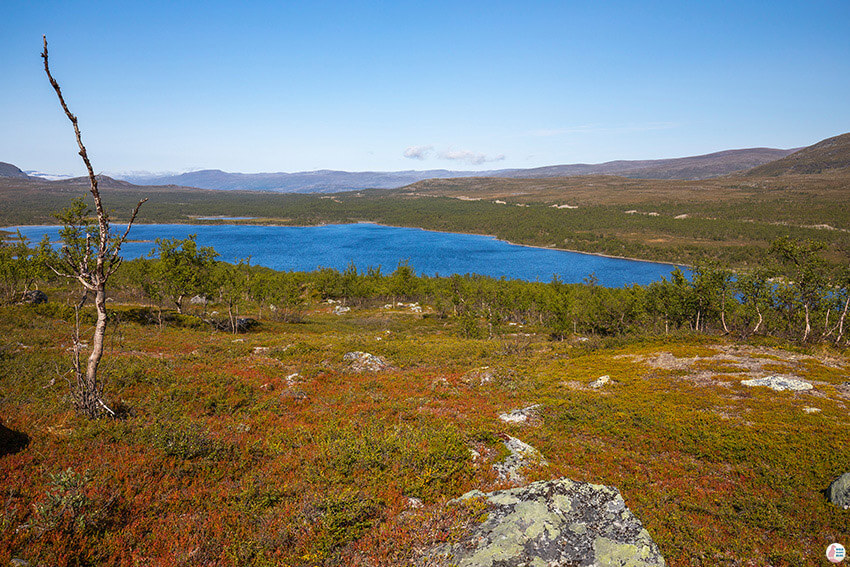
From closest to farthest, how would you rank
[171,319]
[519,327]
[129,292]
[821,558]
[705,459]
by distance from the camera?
[821,558] < [705,459] < [171,319] < [519,327] < [129,292]

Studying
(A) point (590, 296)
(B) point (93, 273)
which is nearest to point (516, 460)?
(B) point (93, 273)

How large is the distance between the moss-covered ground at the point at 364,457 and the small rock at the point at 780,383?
465 mm

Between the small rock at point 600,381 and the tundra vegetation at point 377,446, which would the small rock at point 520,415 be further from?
the small rock at point 600,381

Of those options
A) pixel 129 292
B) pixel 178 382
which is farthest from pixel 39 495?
pixel 129 292

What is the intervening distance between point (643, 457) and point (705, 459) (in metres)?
2.11

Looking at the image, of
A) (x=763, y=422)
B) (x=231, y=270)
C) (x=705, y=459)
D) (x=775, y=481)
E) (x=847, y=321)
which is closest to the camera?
(x=775, y=481)

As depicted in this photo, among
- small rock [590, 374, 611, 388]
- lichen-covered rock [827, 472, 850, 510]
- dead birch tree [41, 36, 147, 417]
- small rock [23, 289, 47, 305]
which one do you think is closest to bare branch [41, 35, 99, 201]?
dead birch tree [41, 36, 147, 417]

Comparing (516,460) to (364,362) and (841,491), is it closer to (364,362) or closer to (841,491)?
(841,491)

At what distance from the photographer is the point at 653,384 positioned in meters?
21.2

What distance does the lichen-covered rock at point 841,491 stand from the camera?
9805mm

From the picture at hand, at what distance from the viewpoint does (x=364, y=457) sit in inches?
397

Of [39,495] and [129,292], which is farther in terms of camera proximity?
[129,292]

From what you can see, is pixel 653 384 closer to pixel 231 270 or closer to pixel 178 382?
pixel 178 382

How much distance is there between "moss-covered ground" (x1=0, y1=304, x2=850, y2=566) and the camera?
708 cm
